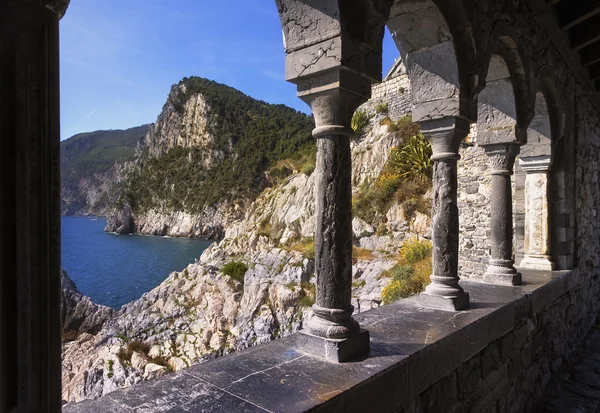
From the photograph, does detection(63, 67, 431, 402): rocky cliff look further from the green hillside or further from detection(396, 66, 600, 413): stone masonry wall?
the green hillside

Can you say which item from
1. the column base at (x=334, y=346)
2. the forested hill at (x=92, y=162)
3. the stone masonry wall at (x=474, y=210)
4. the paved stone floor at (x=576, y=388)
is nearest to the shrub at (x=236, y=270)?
the stone masonry wall at (x=474, y=210)

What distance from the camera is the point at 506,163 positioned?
428 centimetres

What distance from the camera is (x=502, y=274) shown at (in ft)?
13.5

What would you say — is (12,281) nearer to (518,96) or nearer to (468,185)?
(518,96)

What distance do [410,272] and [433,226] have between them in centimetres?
702

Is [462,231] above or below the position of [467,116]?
below

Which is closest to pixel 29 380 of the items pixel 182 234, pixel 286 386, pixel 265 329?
pixel 286 386

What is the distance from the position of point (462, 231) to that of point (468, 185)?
3.53 feet

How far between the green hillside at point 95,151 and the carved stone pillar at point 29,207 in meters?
78.3

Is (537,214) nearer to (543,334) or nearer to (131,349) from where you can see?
(543,334)

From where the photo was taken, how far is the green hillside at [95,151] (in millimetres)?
74688

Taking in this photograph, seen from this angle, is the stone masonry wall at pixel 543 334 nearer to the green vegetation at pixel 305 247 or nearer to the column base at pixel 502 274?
the column base at pixel 502 274

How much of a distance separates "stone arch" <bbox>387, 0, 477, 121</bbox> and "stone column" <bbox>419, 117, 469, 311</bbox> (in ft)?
0.41

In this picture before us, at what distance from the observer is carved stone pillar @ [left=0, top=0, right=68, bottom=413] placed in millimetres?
933
